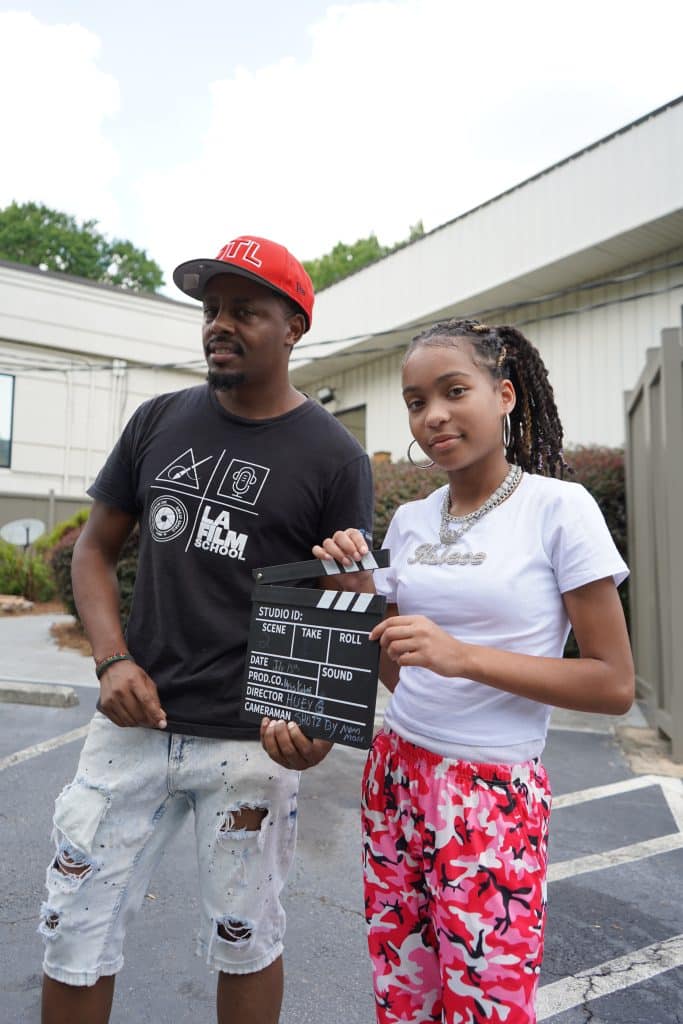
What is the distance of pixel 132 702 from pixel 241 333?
0.99 meters

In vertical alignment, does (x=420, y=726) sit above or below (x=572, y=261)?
below

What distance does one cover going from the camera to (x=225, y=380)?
2055 millimetres

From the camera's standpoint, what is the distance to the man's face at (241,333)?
205 centimetres

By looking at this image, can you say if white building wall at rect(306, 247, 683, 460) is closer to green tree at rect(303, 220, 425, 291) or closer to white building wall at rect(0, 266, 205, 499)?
white building wall at rect(0, 266, 205, 499)

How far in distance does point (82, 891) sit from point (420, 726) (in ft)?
3.08

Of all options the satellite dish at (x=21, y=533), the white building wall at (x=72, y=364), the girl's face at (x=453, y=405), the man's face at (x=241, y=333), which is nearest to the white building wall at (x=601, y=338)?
the man's face at (x=241, y=333)

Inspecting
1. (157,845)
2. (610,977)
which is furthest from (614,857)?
(157,845)

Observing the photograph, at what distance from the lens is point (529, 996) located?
1471 mm

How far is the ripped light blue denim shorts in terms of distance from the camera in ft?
6.15

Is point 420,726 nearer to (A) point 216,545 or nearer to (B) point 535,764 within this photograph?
(B) point 535,764

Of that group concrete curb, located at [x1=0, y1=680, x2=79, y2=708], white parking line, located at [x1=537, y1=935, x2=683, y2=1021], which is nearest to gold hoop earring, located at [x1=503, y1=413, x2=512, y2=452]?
white parking line, located at [x1=537, y1=935, x2=683, y2=1021]

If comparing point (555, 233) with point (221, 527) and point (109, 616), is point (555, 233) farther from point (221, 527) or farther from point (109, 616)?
point (109, 616)

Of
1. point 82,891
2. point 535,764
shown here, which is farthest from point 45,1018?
point 535,764

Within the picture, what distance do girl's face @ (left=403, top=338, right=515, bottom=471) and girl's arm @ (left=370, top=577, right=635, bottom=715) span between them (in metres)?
0.39
